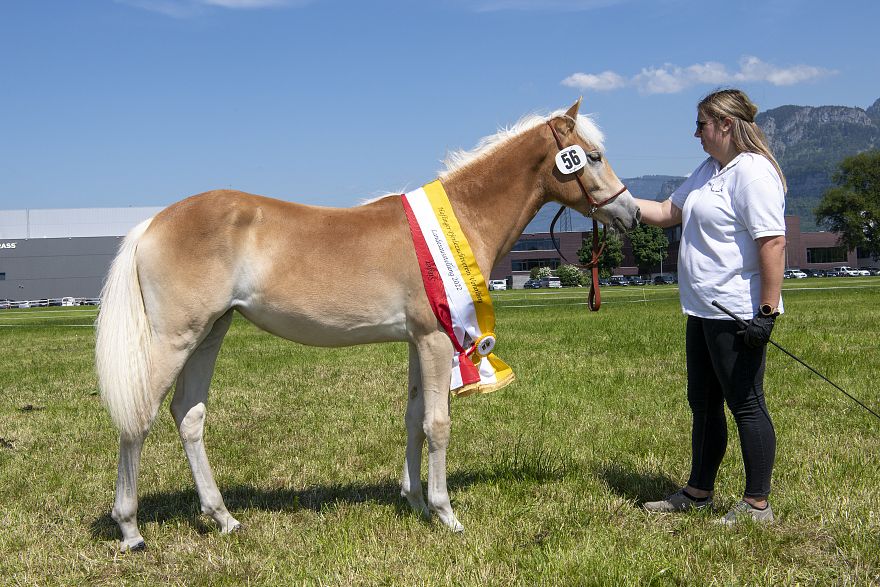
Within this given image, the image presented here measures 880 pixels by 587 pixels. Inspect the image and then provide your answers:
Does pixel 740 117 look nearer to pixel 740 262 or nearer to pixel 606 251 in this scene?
pixel 740 262

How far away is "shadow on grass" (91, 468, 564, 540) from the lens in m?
4.88

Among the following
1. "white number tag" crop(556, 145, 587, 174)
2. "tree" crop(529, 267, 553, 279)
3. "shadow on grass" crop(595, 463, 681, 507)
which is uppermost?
"white number tag" crop(556, 145, 587, 174)

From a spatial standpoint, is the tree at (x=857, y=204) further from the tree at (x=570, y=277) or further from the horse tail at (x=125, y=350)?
the horse tail at (x=125, y=350)

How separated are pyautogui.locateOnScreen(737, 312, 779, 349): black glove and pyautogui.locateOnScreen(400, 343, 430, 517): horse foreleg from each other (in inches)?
83.0

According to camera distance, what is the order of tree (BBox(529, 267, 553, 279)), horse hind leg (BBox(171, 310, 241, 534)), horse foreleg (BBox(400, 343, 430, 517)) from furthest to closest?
tree (BBox(529, 267, 553, 279))
horse foreleg (BBox(400, 343, 430, 517))
horse hind leg (BBox(171, 310, 241, 534))

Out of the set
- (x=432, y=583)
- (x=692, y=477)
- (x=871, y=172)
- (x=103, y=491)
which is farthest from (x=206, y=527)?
(x=871, y=172)

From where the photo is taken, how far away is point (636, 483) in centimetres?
532

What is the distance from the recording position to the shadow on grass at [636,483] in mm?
5109

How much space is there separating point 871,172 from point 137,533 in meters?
107

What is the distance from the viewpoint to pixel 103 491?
18.1 ft

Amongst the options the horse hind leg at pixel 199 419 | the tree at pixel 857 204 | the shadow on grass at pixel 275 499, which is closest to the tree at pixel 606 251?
the shadow on grass at pixel 275 499

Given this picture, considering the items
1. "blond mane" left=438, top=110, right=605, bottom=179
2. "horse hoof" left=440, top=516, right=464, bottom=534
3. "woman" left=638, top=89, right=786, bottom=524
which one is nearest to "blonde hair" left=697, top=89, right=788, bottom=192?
"woman" left=638, top=89, right=786, bottom=524

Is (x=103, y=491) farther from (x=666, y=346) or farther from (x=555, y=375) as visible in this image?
(x=666, y=346)

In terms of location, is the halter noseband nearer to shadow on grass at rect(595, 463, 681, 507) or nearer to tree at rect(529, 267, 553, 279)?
shadow on grass at rect(595, 463, 681, 507)
